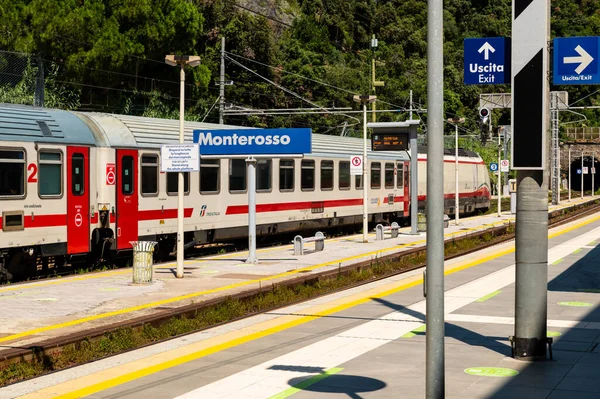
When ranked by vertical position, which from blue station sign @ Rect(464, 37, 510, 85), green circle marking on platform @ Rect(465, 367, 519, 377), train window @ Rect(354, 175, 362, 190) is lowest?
green circle marking on platform @ Rect(465, 367, 519, 377)

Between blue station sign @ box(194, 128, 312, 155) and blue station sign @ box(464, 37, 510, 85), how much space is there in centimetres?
1066

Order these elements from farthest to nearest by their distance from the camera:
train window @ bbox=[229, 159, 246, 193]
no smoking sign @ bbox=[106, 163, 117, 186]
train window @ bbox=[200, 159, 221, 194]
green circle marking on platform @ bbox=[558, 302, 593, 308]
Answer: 1. train window @ bbox=[229, 159, 246, 193]
2. train window @ bbox=[200, 159, 221, 194]
3. no smoking sign @ bbox=[106, 163, 117, 186]
4. green circle marking on platform @ bbox=[558, 302, 593, 308]

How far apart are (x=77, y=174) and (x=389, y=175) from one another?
20.4 metres

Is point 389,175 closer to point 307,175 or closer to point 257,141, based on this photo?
point 307,175

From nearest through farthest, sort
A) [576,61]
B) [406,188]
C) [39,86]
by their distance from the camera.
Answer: [576,61]
[406,188]
[39,86]

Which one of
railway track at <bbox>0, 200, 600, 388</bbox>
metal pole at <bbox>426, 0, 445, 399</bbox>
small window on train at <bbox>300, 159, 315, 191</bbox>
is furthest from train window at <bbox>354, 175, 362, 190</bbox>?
metal pole at <bbox>426, 0, 445, 399</bbox>

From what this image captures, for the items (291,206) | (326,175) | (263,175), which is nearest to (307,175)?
(291,206)

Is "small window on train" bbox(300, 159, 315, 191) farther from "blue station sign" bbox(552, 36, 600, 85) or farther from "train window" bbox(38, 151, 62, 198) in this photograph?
"blue station sign" bbox(552, 36, 600, 85)

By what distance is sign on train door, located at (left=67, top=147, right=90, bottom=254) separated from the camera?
68.9ft

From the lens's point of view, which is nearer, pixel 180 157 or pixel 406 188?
pixel 180 157

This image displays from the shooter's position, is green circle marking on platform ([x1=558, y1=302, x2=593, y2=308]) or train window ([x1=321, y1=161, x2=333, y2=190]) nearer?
green circle marking on platform ([x1=558, y1=302, x2=593, y2=308])

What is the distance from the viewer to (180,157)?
20.5m

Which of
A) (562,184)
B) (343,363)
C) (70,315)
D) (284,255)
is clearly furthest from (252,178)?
(562,184)

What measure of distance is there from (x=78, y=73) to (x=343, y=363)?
138ft
